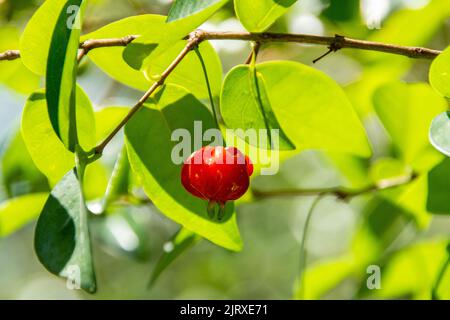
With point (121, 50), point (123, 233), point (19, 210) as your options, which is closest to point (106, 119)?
point (121, 50)

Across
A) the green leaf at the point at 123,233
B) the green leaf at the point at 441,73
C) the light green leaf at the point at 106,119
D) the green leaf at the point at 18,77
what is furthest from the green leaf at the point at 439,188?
the green leaf at the point at 18,77

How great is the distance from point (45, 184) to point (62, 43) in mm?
913

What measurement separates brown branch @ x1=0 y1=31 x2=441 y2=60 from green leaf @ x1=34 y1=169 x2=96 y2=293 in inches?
9.8

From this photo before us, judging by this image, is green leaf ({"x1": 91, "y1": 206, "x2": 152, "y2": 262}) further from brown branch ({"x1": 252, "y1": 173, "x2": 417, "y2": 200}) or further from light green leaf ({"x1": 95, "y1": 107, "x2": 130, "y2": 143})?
light green leaf ({"x1": 95, "y1": 107, "x2": 130, "y2": 143})

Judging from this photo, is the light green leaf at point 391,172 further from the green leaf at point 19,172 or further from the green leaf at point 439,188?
the green leaf at point 19,172

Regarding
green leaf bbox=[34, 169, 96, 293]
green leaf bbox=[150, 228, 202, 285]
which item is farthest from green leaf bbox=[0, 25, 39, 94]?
green leaf bbox=[34, 169, 96, 293]

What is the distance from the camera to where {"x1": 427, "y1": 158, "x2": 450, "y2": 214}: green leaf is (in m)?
1.47

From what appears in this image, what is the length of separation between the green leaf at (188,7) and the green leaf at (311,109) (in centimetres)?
30

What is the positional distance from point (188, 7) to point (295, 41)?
0.73 ft

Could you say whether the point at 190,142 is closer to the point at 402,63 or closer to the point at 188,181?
the point at 188,181

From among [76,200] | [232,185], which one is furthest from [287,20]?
[76,200]

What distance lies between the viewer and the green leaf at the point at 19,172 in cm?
196

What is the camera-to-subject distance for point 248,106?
1260 mm
